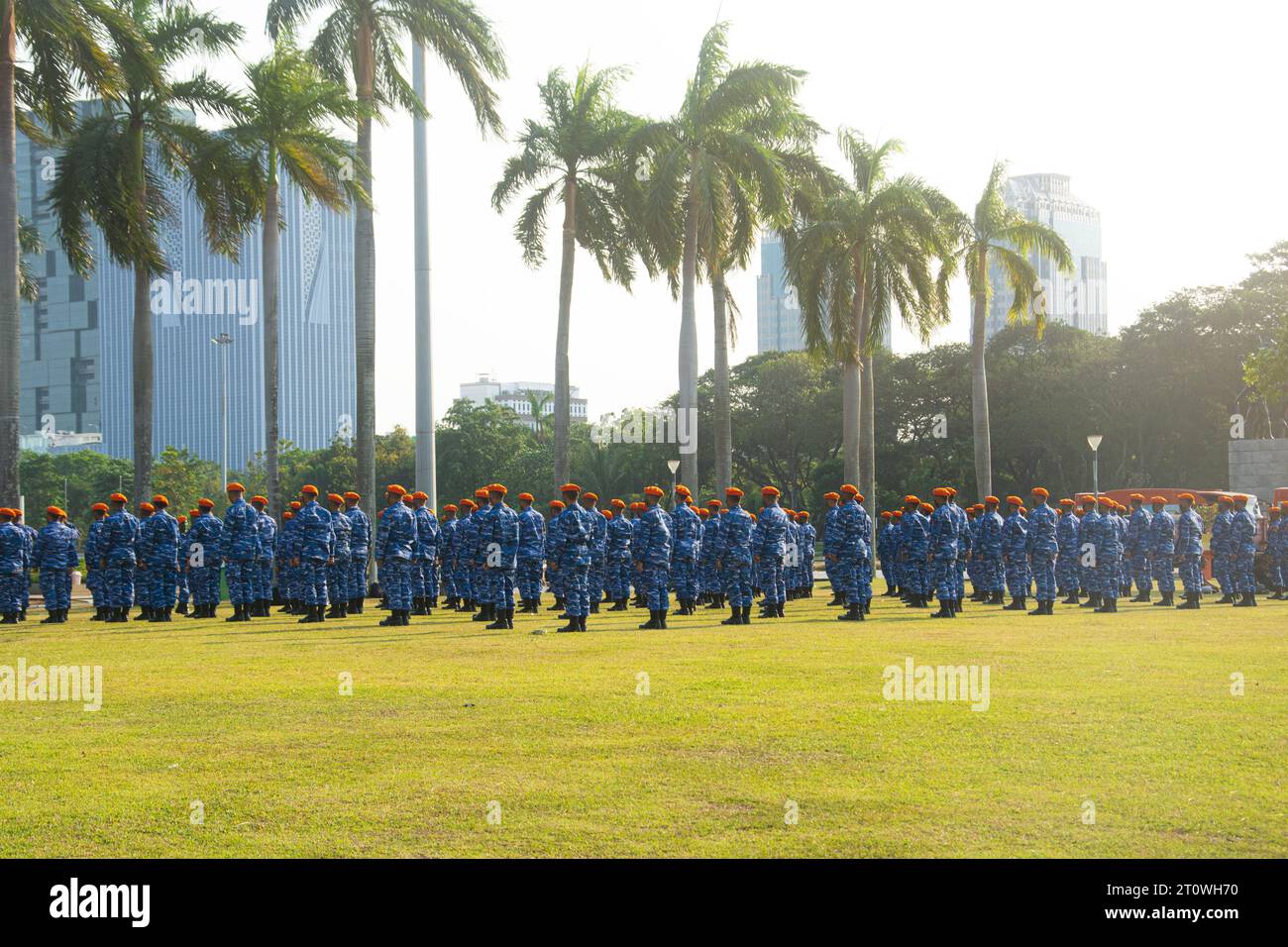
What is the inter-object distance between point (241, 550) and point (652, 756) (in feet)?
47.1

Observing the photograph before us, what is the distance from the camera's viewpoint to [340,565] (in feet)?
70.3

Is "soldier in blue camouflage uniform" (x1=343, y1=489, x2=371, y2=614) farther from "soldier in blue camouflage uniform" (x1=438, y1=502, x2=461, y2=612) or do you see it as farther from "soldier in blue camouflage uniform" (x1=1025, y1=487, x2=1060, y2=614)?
"soldier in blue camouflage uniform" (x1=1025, y1=487, x2=1060, y2=614)

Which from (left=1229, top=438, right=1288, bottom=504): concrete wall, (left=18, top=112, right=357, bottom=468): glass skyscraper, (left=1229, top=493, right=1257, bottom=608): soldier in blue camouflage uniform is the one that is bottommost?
(left=1229, top=493, right=1257, bottom=608): soldier in blue camouflage uniform

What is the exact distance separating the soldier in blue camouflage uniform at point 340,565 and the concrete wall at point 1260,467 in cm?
3255

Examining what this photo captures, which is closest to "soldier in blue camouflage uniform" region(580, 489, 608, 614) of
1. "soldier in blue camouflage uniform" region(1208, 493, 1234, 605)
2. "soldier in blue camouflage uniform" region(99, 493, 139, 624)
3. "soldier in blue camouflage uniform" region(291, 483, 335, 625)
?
"soldier in blue camouflage uniform" region(291, 483, 335, 625)

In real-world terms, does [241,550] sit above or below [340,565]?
above

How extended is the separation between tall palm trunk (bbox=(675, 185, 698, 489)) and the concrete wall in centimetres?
2149

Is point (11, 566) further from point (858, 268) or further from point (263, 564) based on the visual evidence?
point (858, 268)

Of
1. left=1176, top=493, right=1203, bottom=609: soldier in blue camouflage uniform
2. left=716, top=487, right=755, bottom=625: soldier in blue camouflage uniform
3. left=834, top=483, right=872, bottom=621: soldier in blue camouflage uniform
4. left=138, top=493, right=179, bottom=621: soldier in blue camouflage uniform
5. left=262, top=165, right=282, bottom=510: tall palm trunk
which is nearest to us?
left=716, top=487, right=755, bottom=625: soldier in blue camouflage uniform

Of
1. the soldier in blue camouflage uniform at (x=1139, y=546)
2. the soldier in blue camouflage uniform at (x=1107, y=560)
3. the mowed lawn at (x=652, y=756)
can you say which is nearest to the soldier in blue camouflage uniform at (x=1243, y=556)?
the soldier in blue camouflage uniform at (x=1139, y=546)

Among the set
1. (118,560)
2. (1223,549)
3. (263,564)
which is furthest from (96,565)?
(1223,549)

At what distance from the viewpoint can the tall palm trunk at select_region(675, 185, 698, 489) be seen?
31641mm

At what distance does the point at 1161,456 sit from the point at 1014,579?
3706 centimetres

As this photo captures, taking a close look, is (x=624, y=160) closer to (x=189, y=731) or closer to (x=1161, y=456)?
(x=189, y=731)
